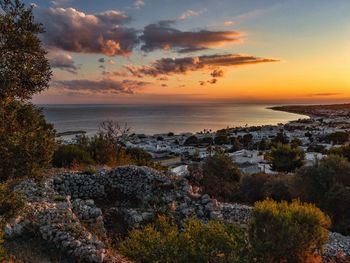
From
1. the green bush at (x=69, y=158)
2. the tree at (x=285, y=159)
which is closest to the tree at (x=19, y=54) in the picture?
the green bush at (x=69, y=158)

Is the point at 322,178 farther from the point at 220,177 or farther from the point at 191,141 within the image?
the point at 191,141

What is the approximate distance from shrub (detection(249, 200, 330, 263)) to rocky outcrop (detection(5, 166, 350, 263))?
11.1 ft

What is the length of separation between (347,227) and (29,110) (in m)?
14.9

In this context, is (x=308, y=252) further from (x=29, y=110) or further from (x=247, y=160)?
(x=247, y=160)

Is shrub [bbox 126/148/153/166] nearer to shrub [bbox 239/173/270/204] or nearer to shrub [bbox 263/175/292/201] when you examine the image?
shrub [bbox 239/173/270/204]

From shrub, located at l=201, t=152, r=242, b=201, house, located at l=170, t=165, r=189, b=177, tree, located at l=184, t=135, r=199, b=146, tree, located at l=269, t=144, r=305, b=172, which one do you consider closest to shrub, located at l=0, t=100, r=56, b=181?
shrub, located at l=201, t=152, r=242, b=201

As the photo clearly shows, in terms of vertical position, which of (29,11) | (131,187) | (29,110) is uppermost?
(29,11)

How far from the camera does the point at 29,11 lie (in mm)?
8180

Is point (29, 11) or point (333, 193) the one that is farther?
point (333, 193)

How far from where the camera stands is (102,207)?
16.2 m

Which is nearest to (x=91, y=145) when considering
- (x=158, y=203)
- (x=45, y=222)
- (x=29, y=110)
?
(x=158, y=203)

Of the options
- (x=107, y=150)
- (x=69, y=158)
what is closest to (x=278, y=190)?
(x=107, y=150)

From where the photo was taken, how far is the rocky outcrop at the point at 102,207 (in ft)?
35.7

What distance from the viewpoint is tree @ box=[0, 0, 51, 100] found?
784 centimetres
